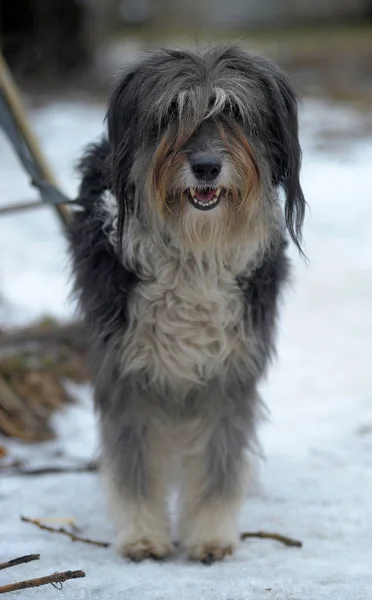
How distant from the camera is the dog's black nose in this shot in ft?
9.42

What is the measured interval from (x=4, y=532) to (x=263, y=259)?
1.39m

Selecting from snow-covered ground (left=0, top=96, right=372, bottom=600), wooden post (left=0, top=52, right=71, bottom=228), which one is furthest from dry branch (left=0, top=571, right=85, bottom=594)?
wooden post (left=0, top=52, right=71, bottom=228)

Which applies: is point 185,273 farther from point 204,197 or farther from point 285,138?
point 285,138

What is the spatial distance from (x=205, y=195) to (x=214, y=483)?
1140mm

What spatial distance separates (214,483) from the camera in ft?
11.5

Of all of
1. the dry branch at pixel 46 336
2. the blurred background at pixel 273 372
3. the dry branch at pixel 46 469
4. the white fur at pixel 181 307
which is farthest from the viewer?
the dry branch at pixel 46 336

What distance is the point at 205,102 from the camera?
2936 millimetres

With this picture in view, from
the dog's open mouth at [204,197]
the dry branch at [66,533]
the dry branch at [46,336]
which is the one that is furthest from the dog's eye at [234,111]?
Result: the dry branch at [46,336]

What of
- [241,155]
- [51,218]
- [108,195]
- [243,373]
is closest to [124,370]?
[243,373]

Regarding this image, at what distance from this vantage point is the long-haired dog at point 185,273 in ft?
9.73

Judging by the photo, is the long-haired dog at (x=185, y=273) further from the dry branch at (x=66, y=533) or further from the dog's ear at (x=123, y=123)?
the dry branch at (x=66, y=533)

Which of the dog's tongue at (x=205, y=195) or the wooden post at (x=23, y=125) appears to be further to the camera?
the wooden post at (x=23, y=125)

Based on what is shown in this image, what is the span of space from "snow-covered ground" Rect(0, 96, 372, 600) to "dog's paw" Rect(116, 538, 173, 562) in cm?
5

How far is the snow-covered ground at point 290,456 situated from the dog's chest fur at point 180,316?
62 centimetres
